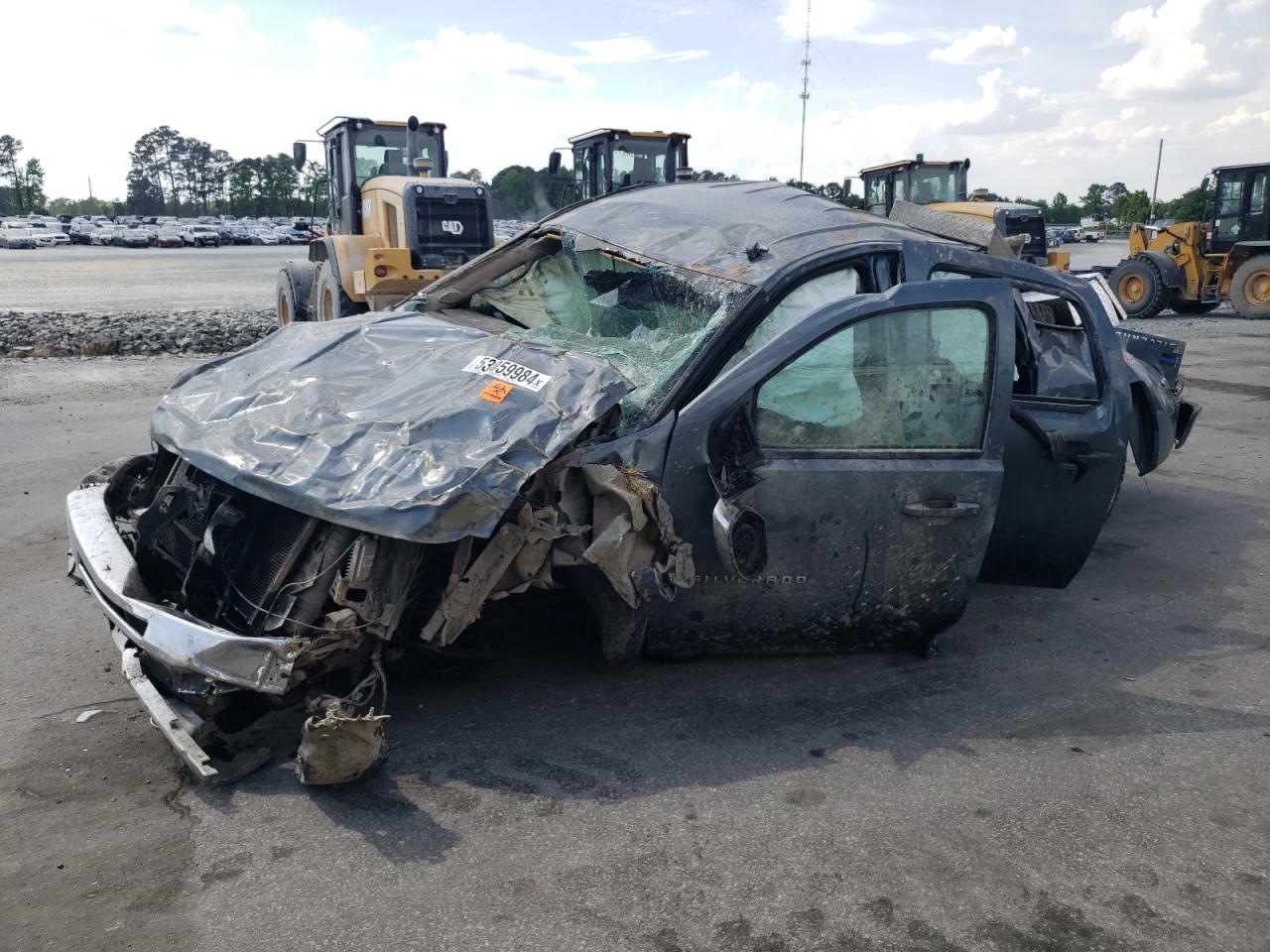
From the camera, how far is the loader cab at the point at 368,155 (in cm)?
1349

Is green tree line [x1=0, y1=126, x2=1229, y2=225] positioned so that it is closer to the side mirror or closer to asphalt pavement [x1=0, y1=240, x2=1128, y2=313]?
asphalt pavement [x1=0, y1=240, x2=1128, y2=313]

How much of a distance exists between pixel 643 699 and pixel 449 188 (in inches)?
387

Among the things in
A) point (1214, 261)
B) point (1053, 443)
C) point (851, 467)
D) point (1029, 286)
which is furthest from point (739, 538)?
point (1214, 261)

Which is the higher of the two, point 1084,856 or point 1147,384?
point 1147,384

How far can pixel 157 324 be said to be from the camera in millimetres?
15328

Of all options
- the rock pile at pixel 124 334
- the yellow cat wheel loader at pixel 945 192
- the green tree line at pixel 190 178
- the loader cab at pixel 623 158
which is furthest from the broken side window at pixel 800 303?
the green tree line at pixel 190 178

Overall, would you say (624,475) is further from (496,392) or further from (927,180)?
(927,180)

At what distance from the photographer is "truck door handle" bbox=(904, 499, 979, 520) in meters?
3.98

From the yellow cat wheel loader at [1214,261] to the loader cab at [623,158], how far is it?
1015 cm

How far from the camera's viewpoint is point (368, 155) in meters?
13.7

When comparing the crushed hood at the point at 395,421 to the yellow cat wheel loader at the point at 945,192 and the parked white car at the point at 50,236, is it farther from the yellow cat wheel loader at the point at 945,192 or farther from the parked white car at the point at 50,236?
the parked white car at the point at 50,236

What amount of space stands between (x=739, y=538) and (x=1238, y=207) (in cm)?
2010

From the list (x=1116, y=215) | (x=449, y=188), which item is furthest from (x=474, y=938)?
(x=1116, y=215)

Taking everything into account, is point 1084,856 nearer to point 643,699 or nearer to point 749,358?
point 643,699
